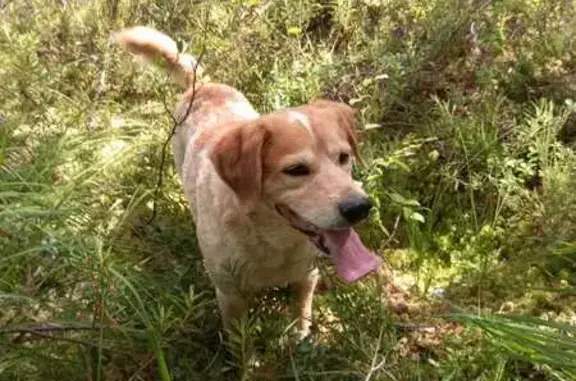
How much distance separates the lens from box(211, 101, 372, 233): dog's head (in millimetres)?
2186

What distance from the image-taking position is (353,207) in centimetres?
215

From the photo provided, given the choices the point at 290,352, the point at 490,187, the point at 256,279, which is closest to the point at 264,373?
the point at 290,352

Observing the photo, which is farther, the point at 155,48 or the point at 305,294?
the point at 155,48

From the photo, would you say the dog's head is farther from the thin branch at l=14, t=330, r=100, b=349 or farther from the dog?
the thin branch at l=14, t=330, r=100, b=349

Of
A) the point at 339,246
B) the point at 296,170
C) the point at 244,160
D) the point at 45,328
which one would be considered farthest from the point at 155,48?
the point at 45,328

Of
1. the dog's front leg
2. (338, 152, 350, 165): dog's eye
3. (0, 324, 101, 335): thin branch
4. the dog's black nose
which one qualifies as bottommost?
the dog's front leg

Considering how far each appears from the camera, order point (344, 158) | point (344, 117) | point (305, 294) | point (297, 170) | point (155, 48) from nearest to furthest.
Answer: point (297, 170) → point (344, 158) → point (344, 117) → point (305, 294) → point (155, 48)

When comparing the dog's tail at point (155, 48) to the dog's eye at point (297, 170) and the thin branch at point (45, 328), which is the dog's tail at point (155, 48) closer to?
the dog's eye at point (297, 170)

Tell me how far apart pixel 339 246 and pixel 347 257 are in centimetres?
5

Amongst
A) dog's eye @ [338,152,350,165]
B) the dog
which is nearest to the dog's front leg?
the dog

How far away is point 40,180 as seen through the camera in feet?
9.39

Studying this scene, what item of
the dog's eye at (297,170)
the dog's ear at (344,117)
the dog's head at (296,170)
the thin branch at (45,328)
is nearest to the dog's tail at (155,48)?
the dog's ear at (344,117)

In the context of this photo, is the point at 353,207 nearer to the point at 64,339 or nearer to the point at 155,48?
the point at 64,339

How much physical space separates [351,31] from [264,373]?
9.35 feet
